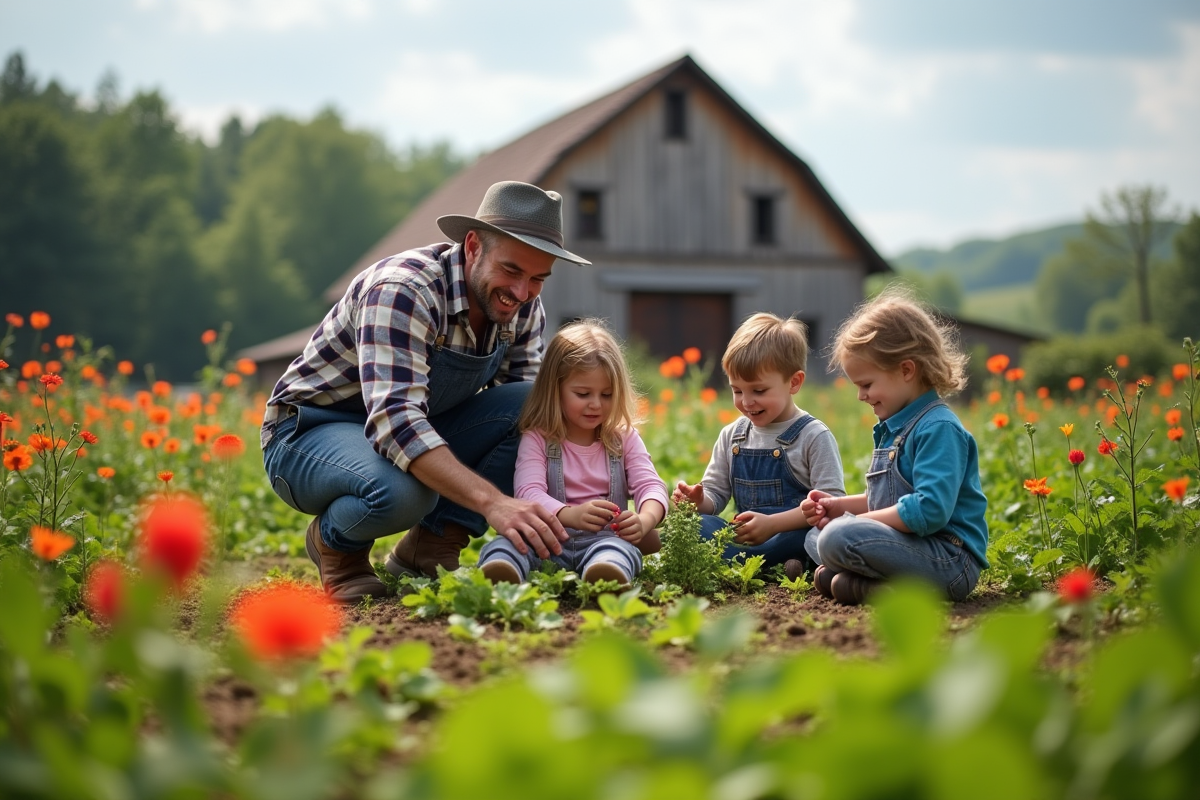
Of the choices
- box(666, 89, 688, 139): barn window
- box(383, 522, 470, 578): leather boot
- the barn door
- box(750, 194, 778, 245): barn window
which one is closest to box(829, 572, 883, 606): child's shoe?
box(383, 522, 470, 578): leather boot

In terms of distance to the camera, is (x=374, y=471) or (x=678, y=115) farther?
(x=678, y=115)

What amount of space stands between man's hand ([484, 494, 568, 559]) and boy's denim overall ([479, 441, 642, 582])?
0.10m

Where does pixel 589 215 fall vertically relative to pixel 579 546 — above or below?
above

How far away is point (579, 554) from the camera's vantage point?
3500 mm

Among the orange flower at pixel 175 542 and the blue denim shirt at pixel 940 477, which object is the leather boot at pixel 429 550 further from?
the orange flower at pixel 175 542

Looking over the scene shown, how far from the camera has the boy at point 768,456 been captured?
11.9ft

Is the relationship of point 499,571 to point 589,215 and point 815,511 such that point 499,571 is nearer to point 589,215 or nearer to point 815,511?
point 815,511

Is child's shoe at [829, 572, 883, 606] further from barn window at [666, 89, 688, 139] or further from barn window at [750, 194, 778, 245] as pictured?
barn window at [750, 194, 778, 245]

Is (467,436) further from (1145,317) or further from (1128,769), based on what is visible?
(1145,317)

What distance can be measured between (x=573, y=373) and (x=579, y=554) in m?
0.64

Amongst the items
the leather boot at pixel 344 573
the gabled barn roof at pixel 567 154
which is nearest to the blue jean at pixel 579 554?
the leather boot at pixel 344 573

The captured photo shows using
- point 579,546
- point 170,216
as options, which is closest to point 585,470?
point 579,546

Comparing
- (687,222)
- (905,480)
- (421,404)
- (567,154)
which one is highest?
(567,154)

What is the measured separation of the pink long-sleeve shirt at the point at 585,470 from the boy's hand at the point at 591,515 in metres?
0.33
